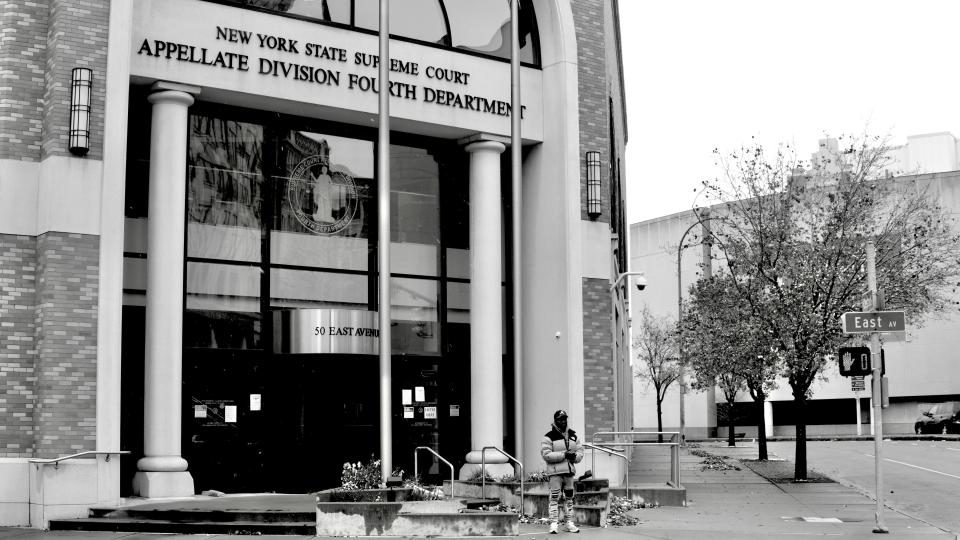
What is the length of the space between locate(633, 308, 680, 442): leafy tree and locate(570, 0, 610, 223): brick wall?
3587cm

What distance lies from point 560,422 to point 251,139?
8.85m

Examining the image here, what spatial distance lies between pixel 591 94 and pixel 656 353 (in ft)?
135

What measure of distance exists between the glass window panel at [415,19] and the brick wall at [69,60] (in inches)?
212

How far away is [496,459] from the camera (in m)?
21.8

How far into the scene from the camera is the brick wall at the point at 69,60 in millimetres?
16984

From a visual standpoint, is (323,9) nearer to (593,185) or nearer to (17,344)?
(593,185)

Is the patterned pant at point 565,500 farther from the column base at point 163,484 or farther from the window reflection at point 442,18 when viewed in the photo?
the window reflection at point 442,18

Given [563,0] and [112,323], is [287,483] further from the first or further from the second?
[563,0]

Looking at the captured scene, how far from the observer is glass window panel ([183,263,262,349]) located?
19828 millimetres

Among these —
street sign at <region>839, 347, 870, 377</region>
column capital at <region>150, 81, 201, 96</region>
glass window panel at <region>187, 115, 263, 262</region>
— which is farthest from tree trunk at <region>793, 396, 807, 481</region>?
column capital at <region>150, 81, 201, 96</region>

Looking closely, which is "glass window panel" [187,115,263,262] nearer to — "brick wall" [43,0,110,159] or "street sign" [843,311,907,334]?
"brick wall" [43,0,110,159]

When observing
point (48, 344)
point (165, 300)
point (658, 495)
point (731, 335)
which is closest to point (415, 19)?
point (165, 300)

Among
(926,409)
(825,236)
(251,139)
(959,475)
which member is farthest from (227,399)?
(926,409)

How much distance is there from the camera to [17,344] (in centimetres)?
1662
